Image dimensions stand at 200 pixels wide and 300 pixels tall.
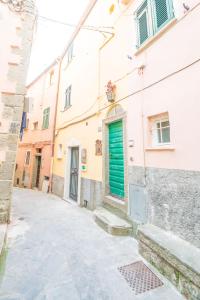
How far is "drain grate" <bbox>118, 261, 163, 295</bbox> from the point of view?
7.97ft

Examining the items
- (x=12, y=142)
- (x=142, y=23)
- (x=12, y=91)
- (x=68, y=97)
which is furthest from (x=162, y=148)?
(x=68, y=97)

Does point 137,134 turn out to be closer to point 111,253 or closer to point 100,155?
point 100,155

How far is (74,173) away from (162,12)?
6.50 metres

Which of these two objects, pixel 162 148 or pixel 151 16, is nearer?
pixel 162 148

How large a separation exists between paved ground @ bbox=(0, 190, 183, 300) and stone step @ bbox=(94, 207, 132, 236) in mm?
156

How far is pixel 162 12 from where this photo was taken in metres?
3.87

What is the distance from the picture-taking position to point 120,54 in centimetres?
517

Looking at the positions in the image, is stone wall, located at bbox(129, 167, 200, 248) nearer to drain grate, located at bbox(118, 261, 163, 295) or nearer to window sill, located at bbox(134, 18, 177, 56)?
drain grate, located at bbox(118, 261, 163, 295)

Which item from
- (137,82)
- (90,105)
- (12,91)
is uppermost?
(90,105)

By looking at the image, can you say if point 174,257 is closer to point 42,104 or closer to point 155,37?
point 155,37

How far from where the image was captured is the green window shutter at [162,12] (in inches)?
144

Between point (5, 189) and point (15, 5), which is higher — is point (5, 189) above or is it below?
below

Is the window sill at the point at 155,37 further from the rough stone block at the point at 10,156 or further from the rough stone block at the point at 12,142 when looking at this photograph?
the rough stone block at the point at 10,156

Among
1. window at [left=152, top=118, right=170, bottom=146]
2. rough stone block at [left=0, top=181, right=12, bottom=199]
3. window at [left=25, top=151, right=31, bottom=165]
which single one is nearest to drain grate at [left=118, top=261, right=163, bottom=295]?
window at [left=152, top=118, right=170, bottom=146]
